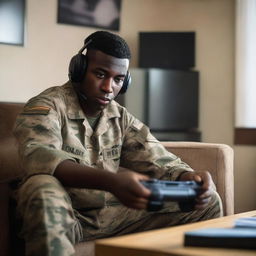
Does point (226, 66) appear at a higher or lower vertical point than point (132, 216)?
higher

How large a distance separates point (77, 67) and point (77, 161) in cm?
34

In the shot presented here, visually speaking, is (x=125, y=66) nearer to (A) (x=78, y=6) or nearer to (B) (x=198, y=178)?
(B) (x=198, y=178)

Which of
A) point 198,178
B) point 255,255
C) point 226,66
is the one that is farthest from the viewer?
point 226,66

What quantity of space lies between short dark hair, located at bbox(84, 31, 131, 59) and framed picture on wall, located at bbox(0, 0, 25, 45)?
1861mm

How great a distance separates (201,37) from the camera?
4.21 metres

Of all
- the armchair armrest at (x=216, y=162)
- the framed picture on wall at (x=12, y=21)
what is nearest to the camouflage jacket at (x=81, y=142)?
the armchair armrest at (x=216, y=162)

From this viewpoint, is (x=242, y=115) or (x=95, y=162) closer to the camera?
(x=95, y=162)

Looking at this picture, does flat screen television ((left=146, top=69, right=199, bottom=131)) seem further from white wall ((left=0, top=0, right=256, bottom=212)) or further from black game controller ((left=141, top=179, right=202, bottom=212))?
black game controller ((left=141, top=179, right=202, bottom=212))

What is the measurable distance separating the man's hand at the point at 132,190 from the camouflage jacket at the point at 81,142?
0.28 metres

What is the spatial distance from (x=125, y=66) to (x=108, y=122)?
8.5 inches

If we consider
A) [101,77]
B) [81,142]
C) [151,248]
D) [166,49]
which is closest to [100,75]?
[101,77]

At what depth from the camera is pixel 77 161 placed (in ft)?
5.72

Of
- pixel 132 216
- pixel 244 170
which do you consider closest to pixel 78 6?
pixel 244 170

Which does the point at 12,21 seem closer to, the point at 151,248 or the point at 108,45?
A: the point at 108,45
